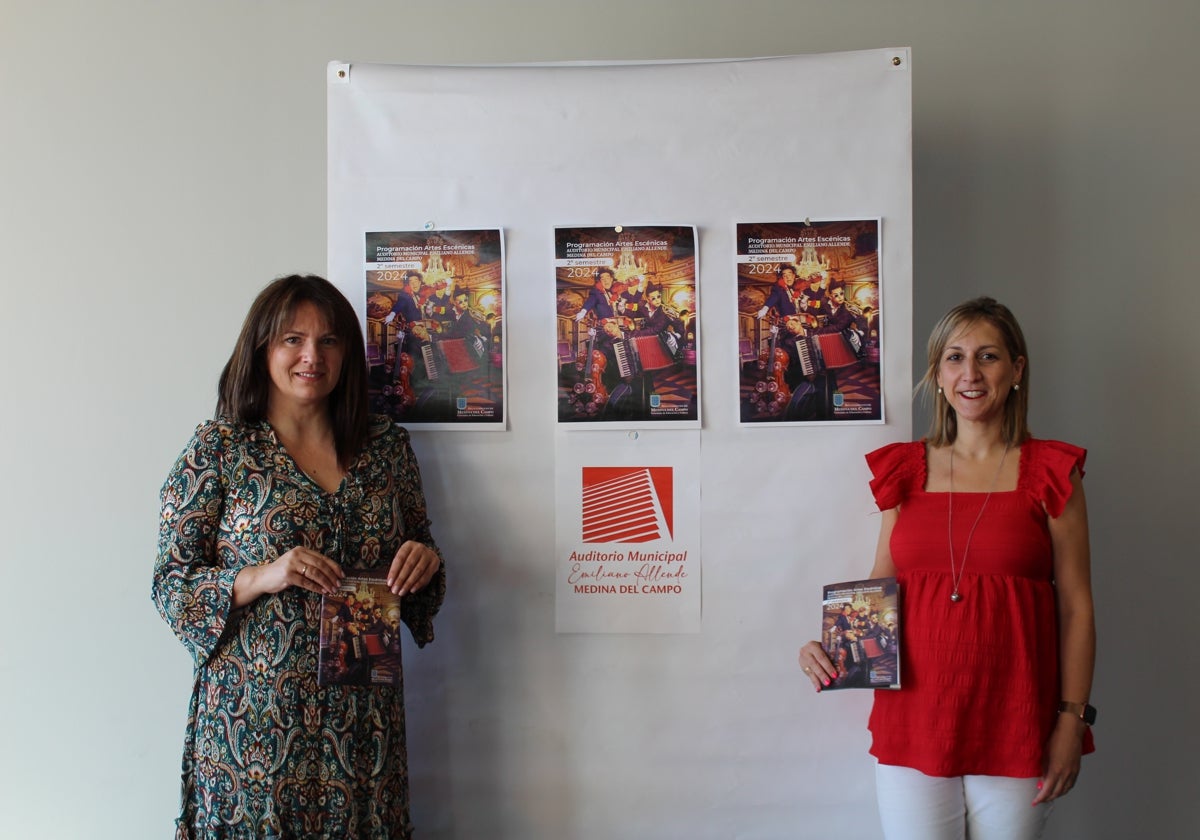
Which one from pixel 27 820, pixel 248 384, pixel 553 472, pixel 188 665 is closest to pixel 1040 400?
pixel 553 472

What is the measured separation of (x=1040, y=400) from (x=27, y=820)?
2955 millimetres

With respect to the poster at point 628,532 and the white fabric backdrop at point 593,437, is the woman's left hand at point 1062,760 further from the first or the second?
the poster at point 628,532

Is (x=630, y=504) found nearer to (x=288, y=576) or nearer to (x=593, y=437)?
(x=593, y=437)

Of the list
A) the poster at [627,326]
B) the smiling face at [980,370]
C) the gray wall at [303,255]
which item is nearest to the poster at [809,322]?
the poster at [627,326]

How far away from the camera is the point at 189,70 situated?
2312 mm

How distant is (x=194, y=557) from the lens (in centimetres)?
166

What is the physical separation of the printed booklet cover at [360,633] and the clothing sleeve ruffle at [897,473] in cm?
105

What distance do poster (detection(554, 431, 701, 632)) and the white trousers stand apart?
22.3 inches

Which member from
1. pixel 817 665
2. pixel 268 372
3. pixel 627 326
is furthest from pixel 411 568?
pixel 817 665

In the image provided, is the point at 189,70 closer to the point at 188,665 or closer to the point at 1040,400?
the point at 188,665

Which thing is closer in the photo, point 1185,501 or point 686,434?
point 686,434

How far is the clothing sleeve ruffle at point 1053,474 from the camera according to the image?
1.68 meters

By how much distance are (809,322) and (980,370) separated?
0.40 metres

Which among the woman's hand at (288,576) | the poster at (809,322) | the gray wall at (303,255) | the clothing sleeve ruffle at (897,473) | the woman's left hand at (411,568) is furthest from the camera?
the gray wall at (303,255)
